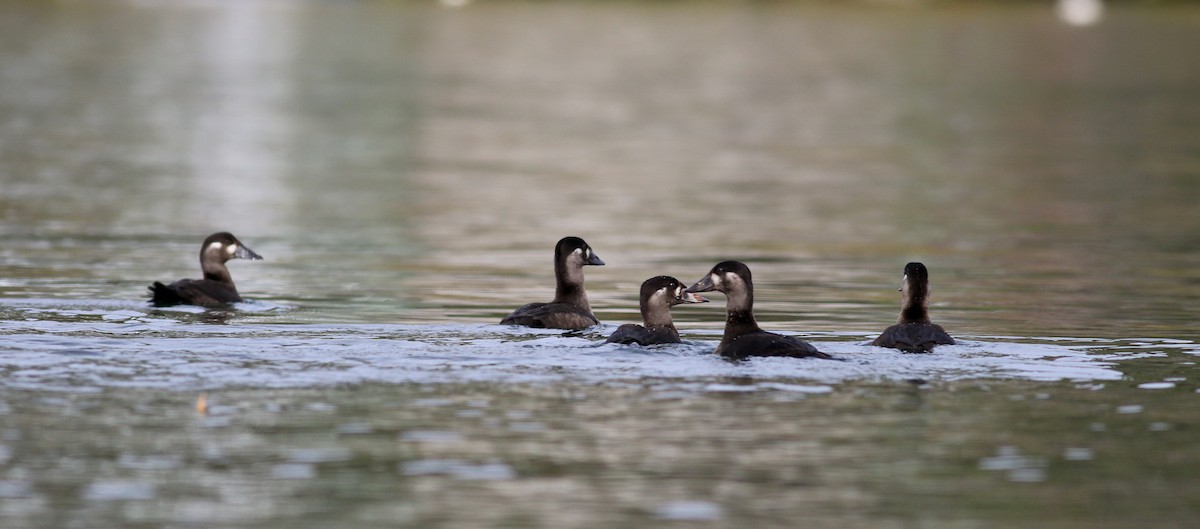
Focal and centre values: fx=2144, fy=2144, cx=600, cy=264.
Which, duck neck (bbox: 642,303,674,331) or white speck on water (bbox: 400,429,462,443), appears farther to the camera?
duck neck (bbox: 642,303,674,331)

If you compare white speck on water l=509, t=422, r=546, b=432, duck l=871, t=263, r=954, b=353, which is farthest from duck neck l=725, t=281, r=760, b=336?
white speck on water l=509, t=422, r=546, b=432

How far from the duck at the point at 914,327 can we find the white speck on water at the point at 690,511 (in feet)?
15.5

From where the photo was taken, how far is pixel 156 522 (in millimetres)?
10094

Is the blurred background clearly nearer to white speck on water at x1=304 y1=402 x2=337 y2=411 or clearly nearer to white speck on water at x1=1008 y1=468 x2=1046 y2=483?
white speck on water at x1=304 y1=402 x2=337 y2=411

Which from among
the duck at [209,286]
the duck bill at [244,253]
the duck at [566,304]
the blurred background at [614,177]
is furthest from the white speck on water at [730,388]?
the duck bill at [244,253]

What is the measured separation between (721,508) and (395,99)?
46535 mm

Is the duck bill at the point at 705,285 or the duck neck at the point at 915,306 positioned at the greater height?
the duck bill at the point at 705,285

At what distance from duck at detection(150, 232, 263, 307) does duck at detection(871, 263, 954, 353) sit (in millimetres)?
5949

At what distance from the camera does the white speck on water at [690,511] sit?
10305 millimetres

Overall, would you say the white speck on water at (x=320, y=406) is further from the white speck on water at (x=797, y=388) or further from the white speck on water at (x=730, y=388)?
the white speck on water at (x=797, y=388)

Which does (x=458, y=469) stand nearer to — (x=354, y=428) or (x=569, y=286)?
(x=354, y=428)

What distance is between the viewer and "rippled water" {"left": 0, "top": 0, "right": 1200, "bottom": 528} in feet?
35.8

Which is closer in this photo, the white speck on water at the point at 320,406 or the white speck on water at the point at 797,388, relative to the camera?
the white speck on water at the point at 320,406

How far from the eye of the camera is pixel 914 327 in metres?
15.2
